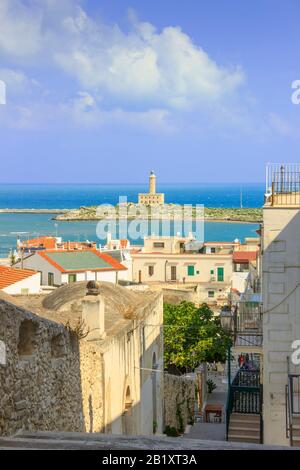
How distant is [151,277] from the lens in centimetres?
5531

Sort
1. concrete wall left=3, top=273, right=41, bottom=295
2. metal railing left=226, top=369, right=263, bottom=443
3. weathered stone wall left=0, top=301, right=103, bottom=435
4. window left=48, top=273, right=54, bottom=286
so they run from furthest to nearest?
window left=48, top=273, right=54, bottom=286 < concrete wall left=3, top=273, right=41, bottom=295 < metal railing left=226, top=369, right=263, bottom=443 < weathered stone wall left=0, top=301, right=103, bottom=435

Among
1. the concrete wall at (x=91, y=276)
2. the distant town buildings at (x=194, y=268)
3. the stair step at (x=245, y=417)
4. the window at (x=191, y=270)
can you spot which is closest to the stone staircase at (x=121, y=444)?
the stair step at (x=245, y=417)

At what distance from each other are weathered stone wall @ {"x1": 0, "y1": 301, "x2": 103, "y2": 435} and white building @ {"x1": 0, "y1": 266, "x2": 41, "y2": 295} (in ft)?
54.4

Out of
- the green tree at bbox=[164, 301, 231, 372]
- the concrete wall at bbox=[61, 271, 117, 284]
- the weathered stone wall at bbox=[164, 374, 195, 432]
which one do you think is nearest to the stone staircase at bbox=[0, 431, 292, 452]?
the weathered stone wall at bbox=[164, 374, 195, 432]

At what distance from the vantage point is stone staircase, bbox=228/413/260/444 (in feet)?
51.7

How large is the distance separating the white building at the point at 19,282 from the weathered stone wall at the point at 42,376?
16.6 metres

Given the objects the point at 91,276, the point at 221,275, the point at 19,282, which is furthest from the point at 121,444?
the point at 221,275

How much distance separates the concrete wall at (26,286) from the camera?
27625mm

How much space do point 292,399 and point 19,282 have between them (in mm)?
16941

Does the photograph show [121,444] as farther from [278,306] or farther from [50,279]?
[50,279]

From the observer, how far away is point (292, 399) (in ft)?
45.5

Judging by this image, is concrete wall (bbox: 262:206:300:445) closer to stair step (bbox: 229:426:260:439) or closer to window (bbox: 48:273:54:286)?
stair step (bbox: 229:426:260:439)

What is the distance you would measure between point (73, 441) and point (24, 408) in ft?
6.09
